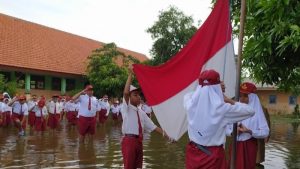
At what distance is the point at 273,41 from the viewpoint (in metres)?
6.44

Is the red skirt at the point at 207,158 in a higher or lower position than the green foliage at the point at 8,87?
lower

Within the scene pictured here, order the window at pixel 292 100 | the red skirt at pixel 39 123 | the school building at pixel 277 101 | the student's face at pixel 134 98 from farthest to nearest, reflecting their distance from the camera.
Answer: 1. the school building at pixel 277 101
2. the window at pixel 292 100
3. the red skirt at pixel 39 123
4. the student's face at pixel 134 98

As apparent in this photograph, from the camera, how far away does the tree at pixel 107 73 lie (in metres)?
28.9

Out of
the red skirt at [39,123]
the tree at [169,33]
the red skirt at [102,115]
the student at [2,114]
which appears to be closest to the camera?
the student at [2,114]

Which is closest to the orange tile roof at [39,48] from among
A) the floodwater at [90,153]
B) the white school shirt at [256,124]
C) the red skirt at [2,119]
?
the red skirt at [2,119]

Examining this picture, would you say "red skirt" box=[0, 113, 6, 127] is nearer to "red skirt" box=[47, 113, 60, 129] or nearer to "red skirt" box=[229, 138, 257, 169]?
"red skirt" box=[47, 113, 60, 129]

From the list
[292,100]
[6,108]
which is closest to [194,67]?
[6,108]

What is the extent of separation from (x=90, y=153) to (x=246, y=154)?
5.91 meters

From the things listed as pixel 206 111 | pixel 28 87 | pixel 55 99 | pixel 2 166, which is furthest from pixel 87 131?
pixel 28 87

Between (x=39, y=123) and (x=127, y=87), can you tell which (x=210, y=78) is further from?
(x=39, y=123)

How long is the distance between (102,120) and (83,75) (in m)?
9.03

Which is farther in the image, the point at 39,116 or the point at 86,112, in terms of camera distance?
the point at 39,116

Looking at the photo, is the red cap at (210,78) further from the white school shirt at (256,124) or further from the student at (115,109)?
the student at (115,109)

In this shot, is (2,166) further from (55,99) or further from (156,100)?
(55,99)
